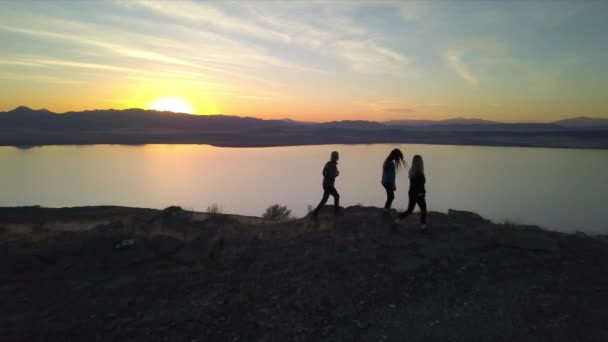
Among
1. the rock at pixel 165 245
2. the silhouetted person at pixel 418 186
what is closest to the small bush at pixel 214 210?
the rock at pixel 165 245

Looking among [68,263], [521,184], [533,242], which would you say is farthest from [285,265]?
[521,184]

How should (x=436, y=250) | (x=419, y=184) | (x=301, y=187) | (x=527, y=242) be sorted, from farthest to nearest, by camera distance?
1. (x=301, y=187)
2. (x=419, y=184)
3. (x=527, y=242)
4. (x=436, y=250)

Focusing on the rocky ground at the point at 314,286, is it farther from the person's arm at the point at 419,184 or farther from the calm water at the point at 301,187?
the calm water at the point at 301,187

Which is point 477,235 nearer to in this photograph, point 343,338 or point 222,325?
Answer: point 343,338

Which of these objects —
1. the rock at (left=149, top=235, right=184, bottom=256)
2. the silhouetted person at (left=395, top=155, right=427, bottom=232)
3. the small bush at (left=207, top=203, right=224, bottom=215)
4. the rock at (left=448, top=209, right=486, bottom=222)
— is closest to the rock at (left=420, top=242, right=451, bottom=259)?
the silhouetted person at (left=395, top=155, right=427, bottom=232)

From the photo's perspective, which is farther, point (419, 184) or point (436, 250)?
point (419, 184)

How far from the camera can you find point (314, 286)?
4664 millimetres

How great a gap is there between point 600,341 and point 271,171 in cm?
2242

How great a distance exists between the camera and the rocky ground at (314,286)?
3746mm

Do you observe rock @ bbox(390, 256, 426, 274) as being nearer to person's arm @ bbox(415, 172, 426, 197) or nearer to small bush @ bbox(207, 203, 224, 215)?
person's arm @ bbox(415, 172, 426, 197)

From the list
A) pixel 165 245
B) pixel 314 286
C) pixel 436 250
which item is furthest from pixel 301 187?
pixel 314 286

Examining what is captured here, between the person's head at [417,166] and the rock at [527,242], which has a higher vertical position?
the person's head at [417,166]

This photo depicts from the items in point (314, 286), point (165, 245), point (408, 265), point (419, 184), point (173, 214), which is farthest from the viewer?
Answer: point (173, 214)

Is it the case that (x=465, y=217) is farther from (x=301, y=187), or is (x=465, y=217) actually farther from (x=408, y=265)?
(x=301, y=187)
